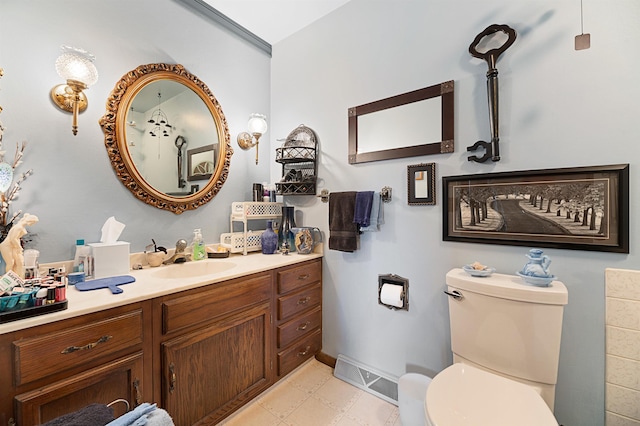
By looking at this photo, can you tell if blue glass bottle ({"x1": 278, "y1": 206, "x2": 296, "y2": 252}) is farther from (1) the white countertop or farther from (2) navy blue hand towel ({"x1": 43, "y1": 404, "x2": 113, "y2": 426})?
(2) navy blue hand towel ({"x1": 43, "y1": 404, "x2": 113, "y2": 426})

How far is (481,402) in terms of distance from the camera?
982 millimetres

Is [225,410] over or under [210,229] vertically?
under

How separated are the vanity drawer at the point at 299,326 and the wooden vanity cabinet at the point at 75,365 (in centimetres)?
80

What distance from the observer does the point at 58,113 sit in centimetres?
135

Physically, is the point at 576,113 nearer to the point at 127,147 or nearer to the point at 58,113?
the point at 127,147

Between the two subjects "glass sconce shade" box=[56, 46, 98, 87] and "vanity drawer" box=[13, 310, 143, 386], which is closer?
"vanity drawer" box=[13, 310, 143, 386]

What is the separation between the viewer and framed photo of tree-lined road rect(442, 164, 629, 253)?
116 centimetres

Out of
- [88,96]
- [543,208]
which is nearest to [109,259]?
[88,96]

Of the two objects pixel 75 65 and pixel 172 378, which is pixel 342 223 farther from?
pixel 75 65

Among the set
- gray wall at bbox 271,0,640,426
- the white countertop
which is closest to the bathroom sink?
the white countertop

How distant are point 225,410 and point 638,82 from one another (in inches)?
99.4

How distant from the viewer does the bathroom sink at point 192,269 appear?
1618mm

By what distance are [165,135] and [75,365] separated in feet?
4.47

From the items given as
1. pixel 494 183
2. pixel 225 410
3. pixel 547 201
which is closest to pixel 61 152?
pixel 225 410
